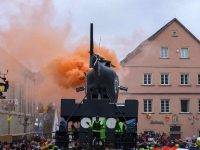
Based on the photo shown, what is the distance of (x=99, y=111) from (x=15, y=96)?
37.3 meters

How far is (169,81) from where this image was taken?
67.4 meters

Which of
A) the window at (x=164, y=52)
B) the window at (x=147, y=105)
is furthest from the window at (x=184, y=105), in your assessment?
the window at (x=164, y=52)

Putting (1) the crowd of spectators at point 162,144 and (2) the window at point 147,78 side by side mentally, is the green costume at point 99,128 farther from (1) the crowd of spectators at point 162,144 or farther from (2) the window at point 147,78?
(2) the window at point 147,78

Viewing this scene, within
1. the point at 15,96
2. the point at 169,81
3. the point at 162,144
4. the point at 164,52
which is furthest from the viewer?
the point at 164,52

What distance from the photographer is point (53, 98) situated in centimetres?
3194

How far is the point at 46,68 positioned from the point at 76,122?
9514 millimetres

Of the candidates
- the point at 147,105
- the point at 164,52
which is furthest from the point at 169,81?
the point at 147,105

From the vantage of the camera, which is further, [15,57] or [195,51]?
[195,51]

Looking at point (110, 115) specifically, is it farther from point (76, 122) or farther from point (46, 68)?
point (46, 68)

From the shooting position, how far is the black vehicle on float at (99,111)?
17.8 metres

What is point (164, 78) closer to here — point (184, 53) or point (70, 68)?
point (184, 53)

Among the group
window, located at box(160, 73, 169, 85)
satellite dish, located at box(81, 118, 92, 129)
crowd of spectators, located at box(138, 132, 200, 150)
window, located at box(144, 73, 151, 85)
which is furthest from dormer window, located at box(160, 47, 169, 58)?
satellite dish, located at box(81, 118, 92, 129)

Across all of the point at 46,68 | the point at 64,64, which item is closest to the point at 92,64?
the point at 64,64

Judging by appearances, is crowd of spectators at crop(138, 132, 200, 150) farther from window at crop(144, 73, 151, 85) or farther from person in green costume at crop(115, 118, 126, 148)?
window at crop(144, 73, 151, 85)
